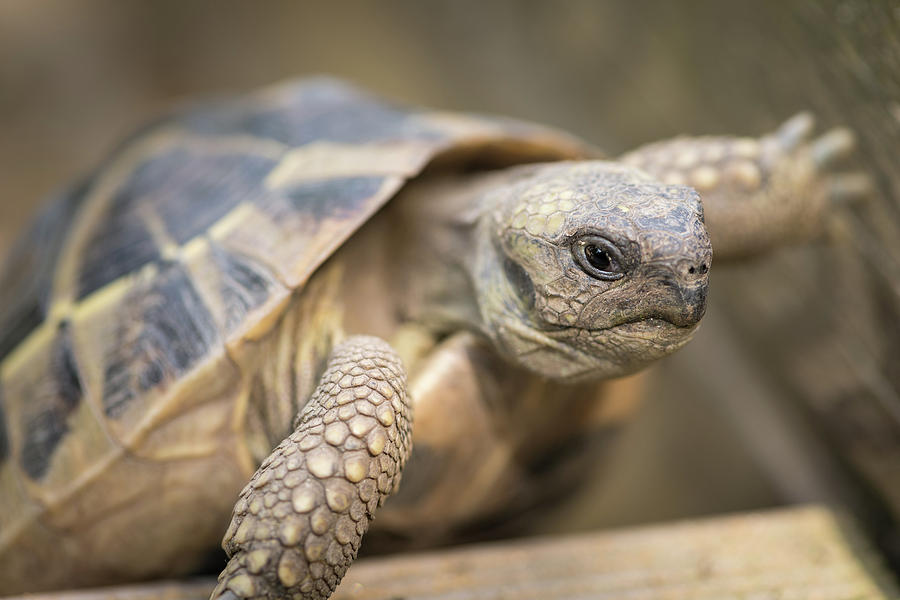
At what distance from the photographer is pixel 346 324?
196cm

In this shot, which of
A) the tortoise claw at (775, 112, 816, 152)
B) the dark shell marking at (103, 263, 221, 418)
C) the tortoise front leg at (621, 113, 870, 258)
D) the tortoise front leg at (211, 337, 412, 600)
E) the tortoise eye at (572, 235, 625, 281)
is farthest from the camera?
the tortoise claw at (775, 112, 816, 152)

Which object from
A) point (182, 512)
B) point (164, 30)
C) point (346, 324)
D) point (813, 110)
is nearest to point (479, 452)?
point (346, 324)

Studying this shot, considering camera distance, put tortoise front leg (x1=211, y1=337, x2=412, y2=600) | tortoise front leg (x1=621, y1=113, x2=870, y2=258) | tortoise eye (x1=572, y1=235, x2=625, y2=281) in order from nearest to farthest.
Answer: tortoise front leg (x1=211, y1=337, x2=412, y2=600) < tortoise eye (x1=572, y1=235, x2=625, y2=281) < tortoise front leg (x1=621, y1=113, x2=870, y2=258)

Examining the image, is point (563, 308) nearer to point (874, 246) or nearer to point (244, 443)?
point (244, 443)

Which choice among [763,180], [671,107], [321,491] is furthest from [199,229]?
[671,107]

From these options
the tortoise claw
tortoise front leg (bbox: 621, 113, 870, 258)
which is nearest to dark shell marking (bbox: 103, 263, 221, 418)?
tortoise front leg (bbox: 621, 113, 870, 258)

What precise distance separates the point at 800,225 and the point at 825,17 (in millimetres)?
622

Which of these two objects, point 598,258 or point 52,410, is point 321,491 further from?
point 52,410

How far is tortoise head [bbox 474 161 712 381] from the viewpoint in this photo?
1396 millimetres

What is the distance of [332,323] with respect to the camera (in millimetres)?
1875

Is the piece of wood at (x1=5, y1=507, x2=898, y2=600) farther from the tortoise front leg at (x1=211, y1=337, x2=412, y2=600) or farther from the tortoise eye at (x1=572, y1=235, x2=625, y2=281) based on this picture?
the tortoise eye at (x1=572, y1=235, x2=625, y2=281)

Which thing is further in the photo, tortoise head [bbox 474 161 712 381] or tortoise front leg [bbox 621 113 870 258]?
tortoise front leg [bbox 621 113 870 258]

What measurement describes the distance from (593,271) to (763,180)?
1019 mm

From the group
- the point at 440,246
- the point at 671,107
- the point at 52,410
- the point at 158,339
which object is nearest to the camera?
the point at 158,339
